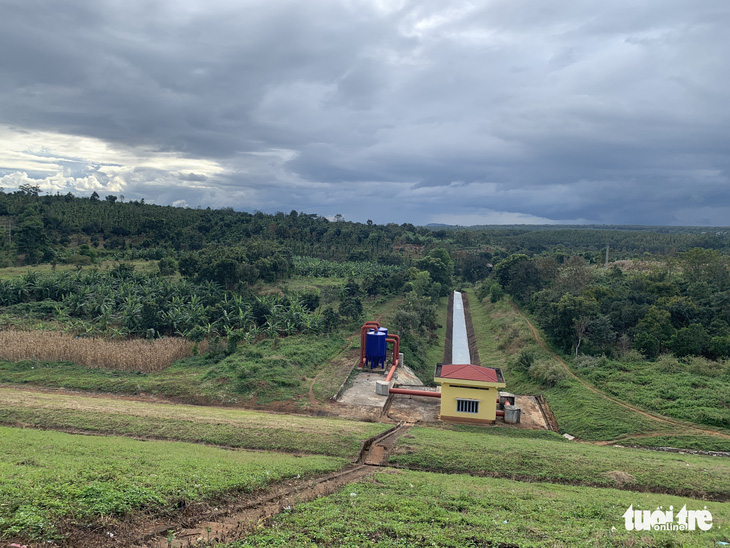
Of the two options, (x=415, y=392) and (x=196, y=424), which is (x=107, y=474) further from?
(x=415, y=392)

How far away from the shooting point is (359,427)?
64.6ft

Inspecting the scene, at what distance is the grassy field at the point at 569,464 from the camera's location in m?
14.7

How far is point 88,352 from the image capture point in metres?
29.0

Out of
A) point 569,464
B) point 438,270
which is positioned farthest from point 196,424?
point 438,270

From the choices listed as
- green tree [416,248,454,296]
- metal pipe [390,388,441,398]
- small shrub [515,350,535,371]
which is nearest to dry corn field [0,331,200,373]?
metal pipe [390,388,441,398]

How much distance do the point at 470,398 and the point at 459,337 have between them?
95.0ft

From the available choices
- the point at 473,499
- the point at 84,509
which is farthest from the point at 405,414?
the point at 84,509

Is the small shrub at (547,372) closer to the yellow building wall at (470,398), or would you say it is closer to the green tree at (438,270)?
the yellow building wall at (470,398)

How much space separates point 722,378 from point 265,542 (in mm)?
28816

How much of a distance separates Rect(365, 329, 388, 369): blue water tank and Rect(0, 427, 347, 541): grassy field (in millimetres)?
13967

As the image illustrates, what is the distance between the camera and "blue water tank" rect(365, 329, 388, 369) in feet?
97.1

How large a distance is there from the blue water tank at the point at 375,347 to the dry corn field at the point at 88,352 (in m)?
13.4

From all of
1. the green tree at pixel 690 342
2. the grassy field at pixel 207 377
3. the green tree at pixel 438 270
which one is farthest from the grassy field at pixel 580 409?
the green tree at pixel 438 270

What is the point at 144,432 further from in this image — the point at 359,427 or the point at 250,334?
the point at 250,334
